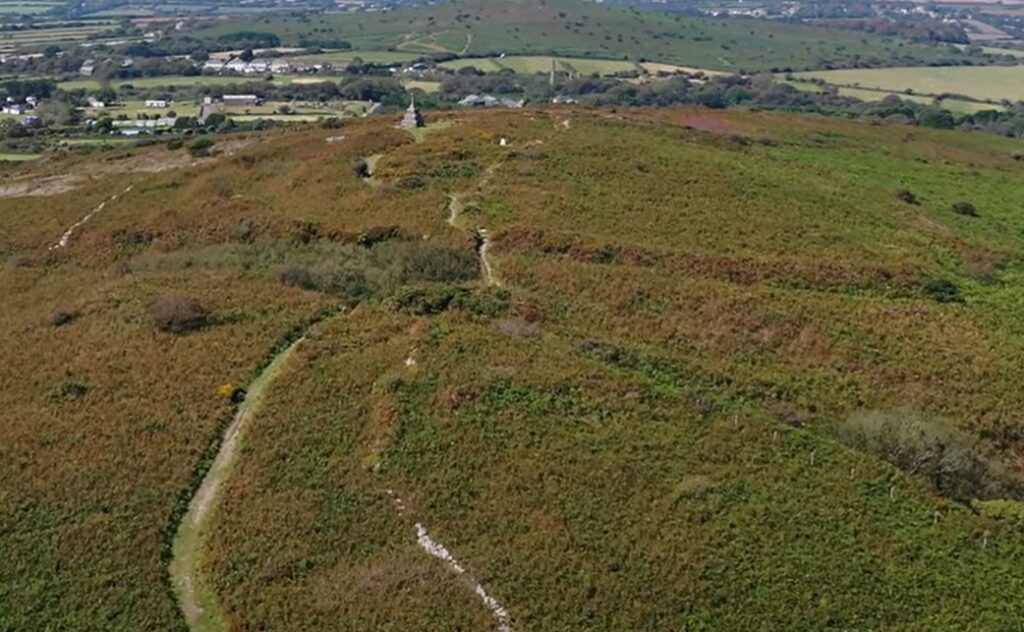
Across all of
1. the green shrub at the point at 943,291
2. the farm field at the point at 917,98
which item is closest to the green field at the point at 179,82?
the farm field at the point at 917,98

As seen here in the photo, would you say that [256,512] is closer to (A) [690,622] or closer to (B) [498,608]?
(B) [498,608]

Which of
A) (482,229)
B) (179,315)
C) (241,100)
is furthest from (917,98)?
(179,315)

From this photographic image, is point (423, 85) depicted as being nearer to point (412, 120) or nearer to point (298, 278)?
point (412, 120)

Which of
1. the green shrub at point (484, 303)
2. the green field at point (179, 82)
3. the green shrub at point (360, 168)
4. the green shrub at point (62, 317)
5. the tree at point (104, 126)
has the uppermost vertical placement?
the green shrub at point (360, 168)

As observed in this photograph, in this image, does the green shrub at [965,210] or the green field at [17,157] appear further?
the green field at [17,157]

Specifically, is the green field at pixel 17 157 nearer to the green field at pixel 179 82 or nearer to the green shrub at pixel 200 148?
the green shrub at pixel 200 148

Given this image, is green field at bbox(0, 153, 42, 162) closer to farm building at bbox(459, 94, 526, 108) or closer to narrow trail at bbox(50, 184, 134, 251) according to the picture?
narrow trail at bbox(50, 184, 134, 251)

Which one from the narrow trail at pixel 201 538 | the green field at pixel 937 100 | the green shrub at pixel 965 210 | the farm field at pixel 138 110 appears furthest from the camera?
the green field at pixel 937 100

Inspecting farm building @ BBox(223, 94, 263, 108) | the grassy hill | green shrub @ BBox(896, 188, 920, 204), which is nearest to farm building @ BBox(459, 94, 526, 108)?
farm building @ BBox(223, 94, 263, 108)
